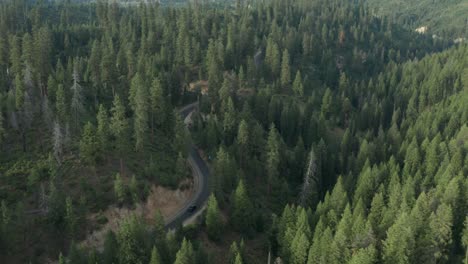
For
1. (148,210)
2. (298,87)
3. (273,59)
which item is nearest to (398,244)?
(148,210)

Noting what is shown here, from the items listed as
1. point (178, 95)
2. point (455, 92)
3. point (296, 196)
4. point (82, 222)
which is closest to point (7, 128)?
point (82, 222)

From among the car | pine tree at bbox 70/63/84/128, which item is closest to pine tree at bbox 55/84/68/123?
pine tree at bbox 70/63/84/128

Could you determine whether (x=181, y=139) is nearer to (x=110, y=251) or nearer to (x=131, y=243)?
(x=131, y=243)

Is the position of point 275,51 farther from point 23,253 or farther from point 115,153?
point 23,253

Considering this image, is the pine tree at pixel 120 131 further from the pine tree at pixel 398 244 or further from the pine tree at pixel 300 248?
the pine tree at pixel 398 244

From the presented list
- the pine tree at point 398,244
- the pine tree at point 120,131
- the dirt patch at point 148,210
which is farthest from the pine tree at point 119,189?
the pine tree at point 398,244

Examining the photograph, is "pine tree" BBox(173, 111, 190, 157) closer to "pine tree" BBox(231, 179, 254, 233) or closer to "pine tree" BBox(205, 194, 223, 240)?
"pine tree" BBox(231, 179, 254, 233)
